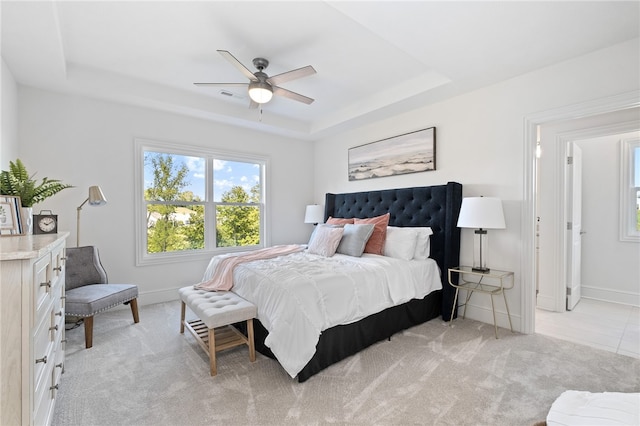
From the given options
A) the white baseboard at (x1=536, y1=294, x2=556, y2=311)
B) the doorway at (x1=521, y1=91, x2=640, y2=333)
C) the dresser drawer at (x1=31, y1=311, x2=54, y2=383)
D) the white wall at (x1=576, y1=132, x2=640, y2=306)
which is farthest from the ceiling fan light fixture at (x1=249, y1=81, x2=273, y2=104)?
the white wall at (x1=576, y1=132, x2=640, y2=306)

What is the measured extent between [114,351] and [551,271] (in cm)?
476

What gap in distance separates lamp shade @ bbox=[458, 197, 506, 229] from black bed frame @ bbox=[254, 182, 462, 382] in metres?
0.32

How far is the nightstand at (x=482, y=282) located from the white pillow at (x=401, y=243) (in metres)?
0.47

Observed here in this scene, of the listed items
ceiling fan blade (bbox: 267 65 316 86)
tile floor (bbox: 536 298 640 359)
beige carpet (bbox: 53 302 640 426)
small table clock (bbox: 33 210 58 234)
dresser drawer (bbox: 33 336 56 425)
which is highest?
ceiling fan blade (bbox: 267 65 316 86)

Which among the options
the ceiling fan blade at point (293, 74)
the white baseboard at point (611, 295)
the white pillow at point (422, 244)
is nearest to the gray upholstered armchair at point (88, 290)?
the ceiling fan blade at point (293, 74)

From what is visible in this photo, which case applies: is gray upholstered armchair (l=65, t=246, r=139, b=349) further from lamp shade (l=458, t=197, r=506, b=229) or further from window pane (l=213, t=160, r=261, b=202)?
lamp shade (l=458, t=197, r=506, b=229)

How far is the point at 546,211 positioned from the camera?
358cm

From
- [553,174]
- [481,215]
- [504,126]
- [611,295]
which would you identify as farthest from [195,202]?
[611,295]

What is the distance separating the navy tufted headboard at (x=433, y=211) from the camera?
3.18 m

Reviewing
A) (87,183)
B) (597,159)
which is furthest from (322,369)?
(597,159)

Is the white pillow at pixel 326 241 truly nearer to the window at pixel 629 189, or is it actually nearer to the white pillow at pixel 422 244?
the white pillow at pixel 422 244

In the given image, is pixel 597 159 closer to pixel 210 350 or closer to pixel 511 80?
pixel 511 80

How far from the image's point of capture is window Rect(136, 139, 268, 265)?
3898 mm

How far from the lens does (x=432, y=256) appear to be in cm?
335
